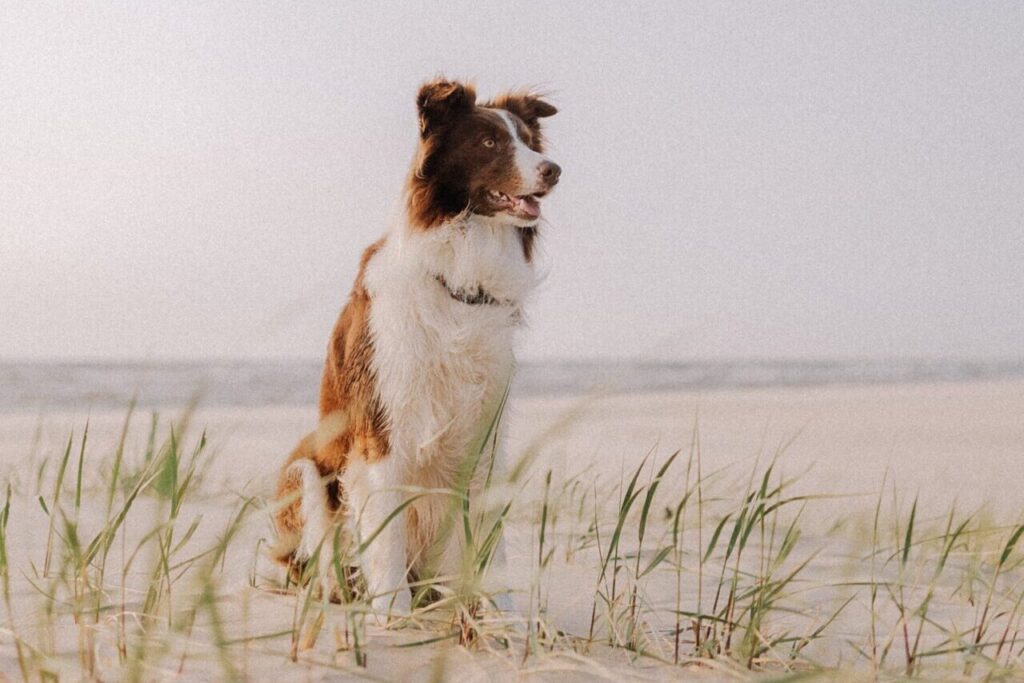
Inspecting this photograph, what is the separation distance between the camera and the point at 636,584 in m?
2.72

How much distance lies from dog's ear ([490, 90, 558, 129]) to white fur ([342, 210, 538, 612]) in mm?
716

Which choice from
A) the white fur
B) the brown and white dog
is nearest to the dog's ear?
the brown and white dog

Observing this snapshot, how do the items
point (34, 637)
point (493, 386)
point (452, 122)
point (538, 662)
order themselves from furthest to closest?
point (452, 122) → point (493, 386) → point (34, 637) → point (538, 662)

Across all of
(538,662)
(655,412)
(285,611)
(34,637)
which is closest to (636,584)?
(538,662)

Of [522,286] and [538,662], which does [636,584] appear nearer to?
[538,662]

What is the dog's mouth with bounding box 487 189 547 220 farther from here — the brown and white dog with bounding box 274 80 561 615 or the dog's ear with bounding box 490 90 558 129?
the dog's ear with bounding box 490 90 558 129

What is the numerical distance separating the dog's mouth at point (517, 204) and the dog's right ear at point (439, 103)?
364mm

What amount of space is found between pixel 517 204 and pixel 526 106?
75cm

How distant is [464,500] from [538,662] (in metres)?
0.44

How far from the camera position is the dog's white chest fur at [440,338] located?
3391 mm

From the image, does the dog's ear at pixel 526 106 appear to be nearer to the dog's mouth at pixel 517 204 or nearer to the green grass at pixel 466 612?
the dog's mouth at pixel 517 204

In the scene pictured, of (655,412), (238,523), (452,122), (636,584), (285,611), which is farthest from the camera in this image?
(655,412)

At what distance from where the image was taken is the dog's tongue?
3576mm

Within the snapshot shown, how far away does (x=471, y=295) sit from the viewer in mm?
3539
